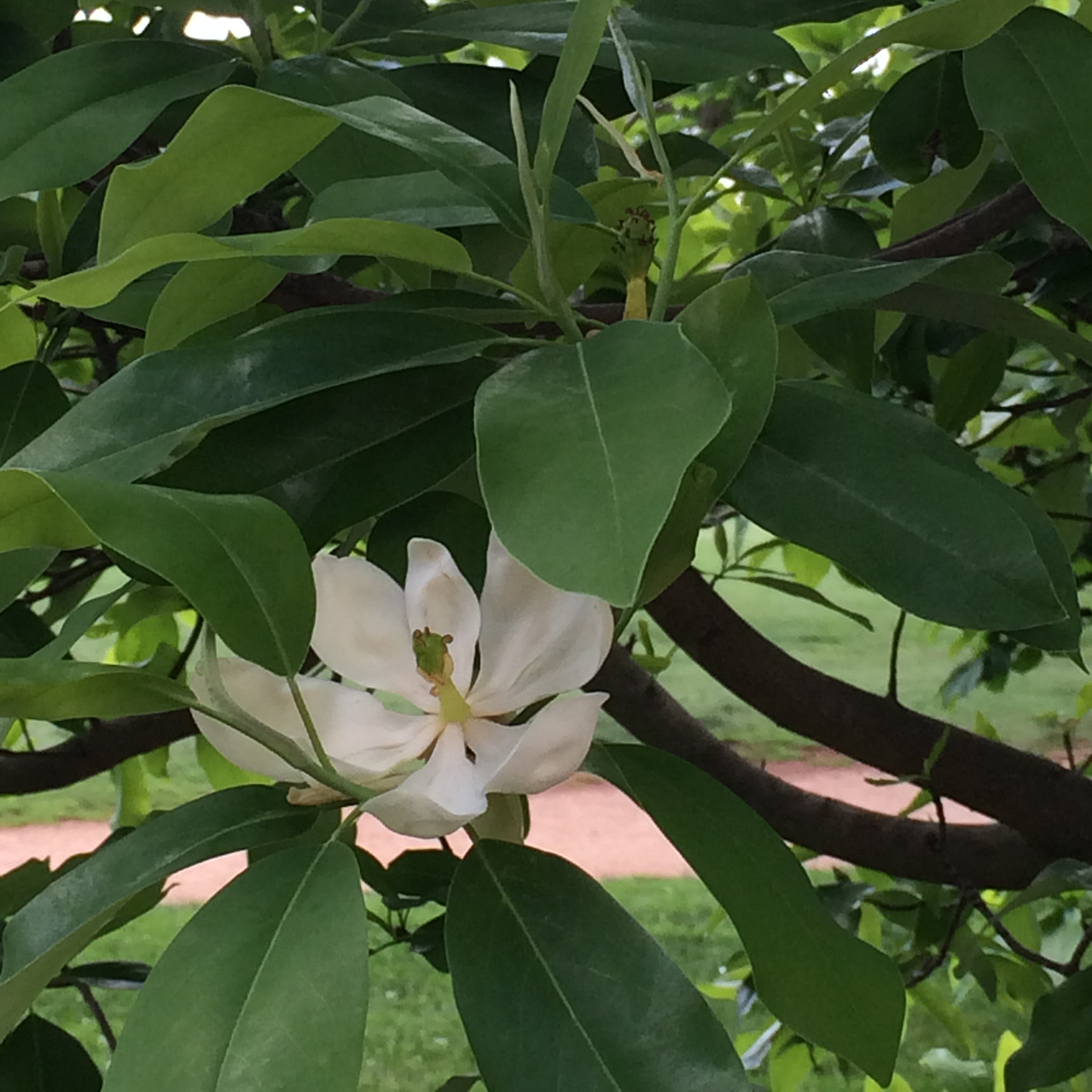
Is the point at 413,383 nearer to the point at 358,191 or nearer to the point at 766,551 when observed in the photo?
the point at 358,191

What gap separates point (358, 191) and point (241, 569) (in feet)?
0.40

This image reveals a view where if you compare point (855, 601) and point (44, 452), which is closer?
point (44, 452)

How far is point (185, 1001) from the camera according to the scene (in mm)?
205

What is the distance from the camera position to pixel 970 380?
52cm

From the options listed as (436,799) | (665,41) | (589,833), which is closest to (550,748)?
(436,799)

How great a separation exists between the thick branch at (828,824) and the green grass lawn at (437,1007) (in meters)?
0.57

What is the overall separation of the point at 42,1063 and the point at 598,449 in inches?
18.7

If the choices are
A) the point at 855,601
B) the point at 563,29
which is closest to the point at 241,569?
the point at 563,29

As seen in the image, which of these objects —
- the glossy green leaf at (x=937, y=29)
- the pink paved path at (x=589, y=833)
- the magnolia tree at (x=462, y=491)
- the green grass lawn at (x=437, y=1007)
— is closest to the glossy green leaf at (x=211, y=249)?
the magnolia tree at (x=462, y=491)

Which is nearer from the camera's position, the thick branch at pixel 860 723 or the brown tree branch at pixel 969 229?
the brown tree branch at pixel 969 229

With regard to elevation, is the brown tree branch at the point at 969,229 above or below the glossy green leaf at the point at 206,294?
above

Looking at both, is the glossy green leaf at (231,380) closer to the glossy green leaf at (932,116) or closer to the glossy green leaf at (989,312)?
the glossy green leaf at (989,312)

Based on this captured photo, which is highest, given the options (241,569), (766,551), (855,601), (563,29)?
(563,29)

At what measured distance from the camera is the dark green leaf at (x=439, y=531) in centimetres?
30
